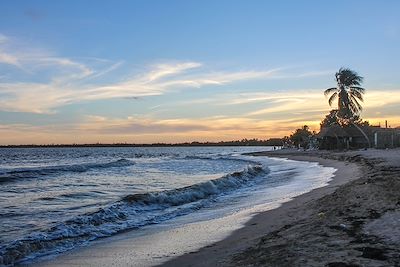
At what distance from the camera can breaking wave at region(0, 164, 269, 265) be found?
321 inches

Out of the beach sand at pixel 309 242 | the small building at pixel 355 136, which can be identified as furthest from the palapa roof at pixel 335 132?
the beach sand at pixel 309 242

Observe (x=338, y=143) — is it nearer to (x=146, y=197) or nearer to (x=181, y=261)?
(x=146, y=197)

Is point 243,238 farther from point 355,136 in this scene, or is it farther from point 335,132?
point 335,132

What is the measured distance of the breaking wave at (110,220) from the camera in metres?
8.16

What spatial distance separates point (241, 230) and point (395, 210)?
2946 mm

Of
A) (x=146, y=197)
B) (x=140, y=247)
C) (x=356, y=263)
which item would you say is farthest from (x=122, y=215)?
(x=356, y=263)

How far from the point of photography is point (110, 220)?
37.7 ft

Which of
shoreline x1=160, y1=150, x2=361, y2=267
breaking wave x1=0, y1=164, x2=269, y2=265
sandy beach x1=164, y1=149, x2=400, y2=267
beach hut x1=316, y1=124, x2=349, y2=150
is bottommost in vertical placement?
breaking wave x1=0, y1=164, x2=269, y2=265

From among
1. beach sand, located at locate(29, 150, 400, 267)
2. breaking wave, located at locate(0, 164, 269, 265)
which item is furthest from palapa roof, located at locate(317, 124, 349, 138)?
beach sand, located at locate(29, 150, 400, 267)

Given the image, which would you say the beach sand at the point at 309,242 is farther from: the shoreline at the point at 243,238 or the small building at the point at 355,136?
the small building at the point at 355,136

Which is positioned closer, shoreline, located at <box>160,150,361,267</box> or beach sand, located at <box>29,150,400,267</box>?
beach sand, located at <box>29,150,400,267</box>

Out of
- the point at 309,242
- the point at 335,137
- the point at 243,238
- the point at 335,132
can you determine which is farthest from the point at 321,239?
the point at 335,137

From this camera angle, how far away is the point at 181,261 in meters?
6.48

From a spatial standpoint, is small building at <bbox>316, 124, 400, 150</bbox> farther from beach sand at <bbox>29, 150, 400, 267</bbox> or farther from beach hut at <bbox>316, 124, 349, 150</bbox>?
beach sand at <bbox>29, 150, 400, 267</bbox>
